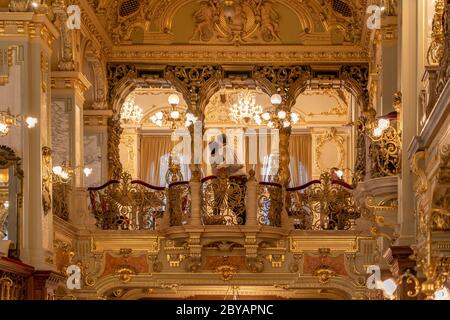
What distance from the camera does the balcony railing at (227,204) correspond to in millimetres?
20922

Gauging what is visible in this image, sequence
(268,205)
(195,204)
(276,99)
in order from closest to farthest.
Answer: (195,204) → (268,205) → (276,99)

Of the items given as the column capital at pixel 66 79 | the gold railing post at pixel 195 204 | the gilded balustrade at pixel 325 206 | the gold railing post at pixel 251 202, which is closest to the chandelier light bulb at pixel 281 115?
the gilded balustrade at pixel 325 206

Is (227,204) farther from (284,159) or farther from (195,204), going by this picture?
(284,159)

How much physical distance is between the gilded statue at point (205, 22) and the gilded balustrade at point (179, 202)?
4047 mm

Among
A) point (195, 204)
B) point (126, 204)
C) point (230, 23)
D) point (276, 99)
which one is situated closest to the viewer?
point (195, 204)

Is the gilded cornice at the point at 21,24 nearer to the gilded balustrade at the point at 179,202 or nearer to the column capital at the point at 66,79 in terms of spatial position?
the column capital at the point at 66,79

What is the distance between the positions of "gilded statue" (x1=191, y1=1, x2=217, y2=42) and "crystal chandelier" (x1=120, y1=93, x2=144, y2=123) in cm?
580

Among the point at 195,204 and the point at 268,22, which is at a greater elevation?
the point at 268,22

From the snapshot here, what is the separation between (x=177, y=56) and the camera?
24.1 metres

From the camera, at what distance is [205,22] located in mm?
24172

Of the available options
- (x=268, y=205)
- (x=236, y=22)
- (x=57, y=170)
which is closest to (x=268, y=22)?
(x=236, y=22)

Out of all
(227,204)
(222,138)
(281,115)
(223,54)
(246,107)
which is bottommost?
(227,204)

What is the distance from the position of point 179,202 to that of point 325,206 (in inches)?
101

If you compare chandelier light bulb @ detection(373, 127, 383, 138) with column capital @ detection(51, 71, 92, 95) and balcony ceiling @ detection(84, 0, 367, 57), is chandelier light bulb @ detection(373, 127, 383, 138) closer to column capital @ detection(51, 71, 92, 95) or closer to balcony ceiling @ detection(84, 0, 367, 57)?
column capital @ detection(51, 71, 92, 95)
